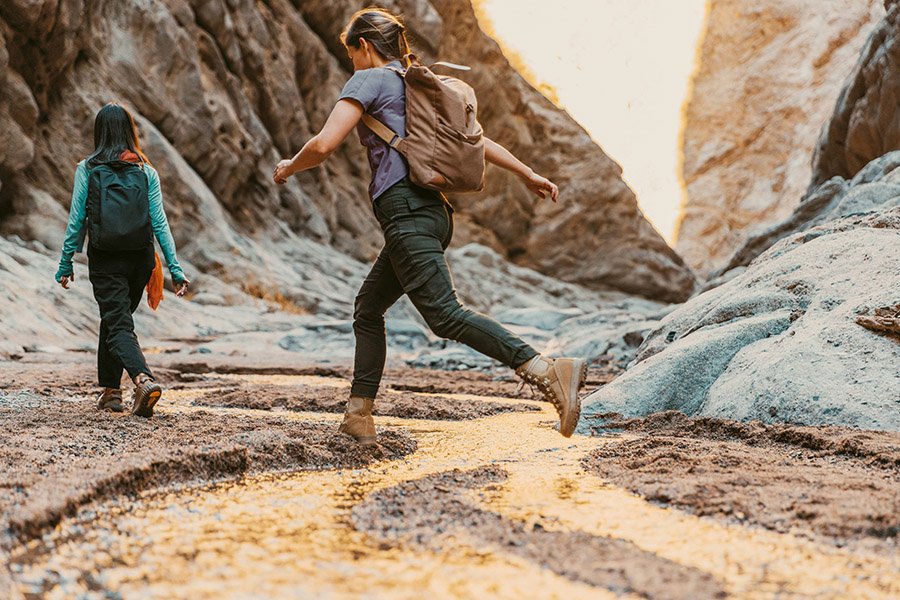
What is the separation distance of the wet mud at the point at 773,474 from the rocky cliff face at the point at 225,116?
12149 millimetres

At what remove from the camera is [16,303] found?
8.30 metres

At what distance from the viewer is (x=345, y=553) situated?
154cm

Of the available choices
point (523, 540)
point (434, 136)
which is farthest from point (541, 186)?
point (523, 540)

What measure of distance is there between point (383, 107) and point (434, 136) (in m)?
0.22

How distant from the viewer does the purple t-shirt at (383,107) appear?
9.11 ft

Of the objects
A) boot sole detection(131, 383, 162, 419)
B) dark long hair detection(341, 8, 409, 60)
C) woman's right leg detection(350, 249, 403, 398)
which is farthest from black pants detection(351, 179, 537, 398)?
boot sole detection(131, 383, 162, 419)

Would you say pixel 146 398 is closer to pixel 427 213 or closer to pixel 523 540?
pixel 427 213

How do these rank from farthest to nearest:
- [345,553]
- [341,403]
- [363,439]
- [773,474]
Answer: [341,403] < [363,439] < [773,474] < [345,553]

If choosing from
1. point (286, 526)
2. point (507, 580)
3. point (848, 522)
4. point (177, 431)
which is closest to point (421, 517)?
point (286, 526)

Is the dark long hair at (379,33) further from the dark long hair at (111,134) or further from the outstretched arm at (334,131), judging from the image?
the dark long hair at (111,134)

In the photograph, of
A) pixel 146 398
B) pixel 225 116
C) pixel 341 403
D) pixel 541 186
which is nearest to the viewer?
pixel 541 186

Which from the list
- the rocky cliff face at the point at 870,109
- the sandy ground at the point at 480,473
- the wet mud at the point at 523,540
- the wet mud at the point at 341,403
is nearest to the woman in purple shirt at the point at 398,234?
the sandy ground at the point at 480,473

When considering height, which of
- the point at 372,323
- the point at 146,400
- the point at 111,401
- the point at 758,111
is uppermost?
the point at 758,111

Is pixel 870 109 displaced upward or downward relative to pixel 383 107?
upward
